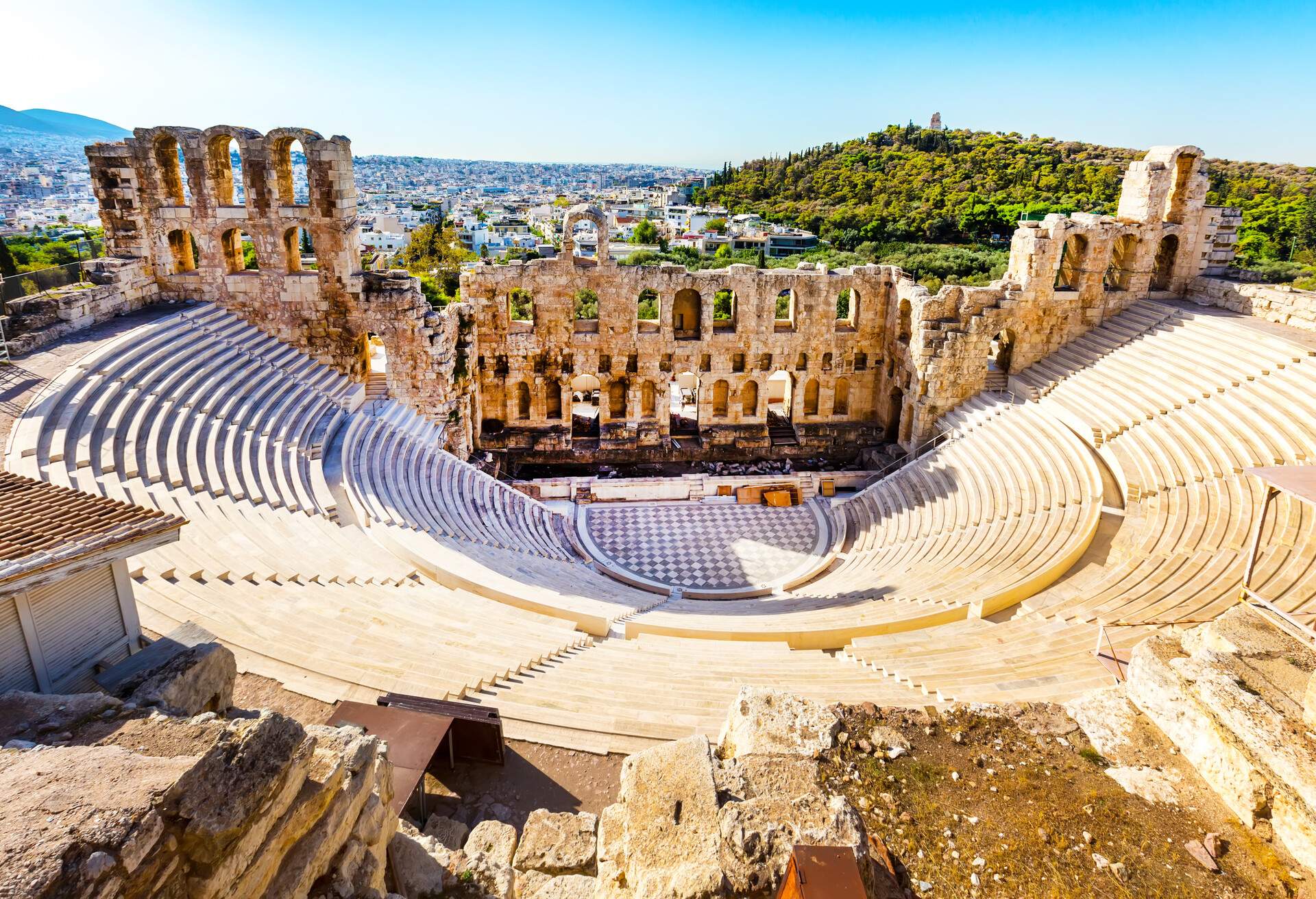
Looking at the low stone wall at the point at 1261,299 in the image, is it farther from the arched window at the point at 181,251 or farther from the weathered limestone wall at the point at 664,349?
the arched window at the point at 181,251

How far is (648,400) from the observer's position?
23984 millimetres

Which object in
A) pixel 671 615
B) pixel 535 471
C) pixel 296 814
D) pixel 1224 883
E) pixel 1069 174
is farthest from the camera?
pixel 1069 174

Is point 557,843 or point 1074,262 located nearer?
point 557,843

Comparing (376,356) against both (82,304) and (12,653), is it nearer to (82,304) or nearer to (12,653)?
(82,304)

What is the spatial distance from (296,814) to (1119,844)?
20.1 ft

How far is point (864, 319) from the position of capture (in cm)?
2402

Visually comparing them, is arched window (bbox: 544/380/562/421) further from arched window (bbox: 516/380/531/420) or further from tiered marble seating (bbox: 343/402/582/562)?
tiered marble seating (bbox: 343/402/582/562)

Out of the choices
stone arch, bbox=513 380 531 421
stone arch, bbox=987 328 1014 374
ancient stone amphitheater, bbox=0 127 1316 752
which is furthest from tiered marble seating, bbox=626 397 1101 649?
stone arch, bbox=513 380 531 421

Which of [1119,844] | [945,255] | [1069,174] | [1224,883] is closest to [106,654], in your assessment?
[1119,844]

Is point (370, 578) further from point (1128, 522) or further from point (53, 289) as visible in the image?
point (1128, 522)

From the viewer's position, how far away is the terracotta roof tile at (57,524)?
221 inches

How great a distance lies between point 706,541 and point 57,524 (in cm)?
1457

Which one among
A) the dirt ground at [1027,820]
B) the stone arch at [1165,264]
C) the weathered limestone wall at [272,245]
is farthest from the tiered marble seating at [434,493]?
the stone arch at [1165,264]

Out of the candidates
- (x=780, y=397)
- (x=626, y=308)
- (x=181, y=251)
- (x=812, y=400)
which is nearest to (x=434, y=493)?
(x=626, y=308)
